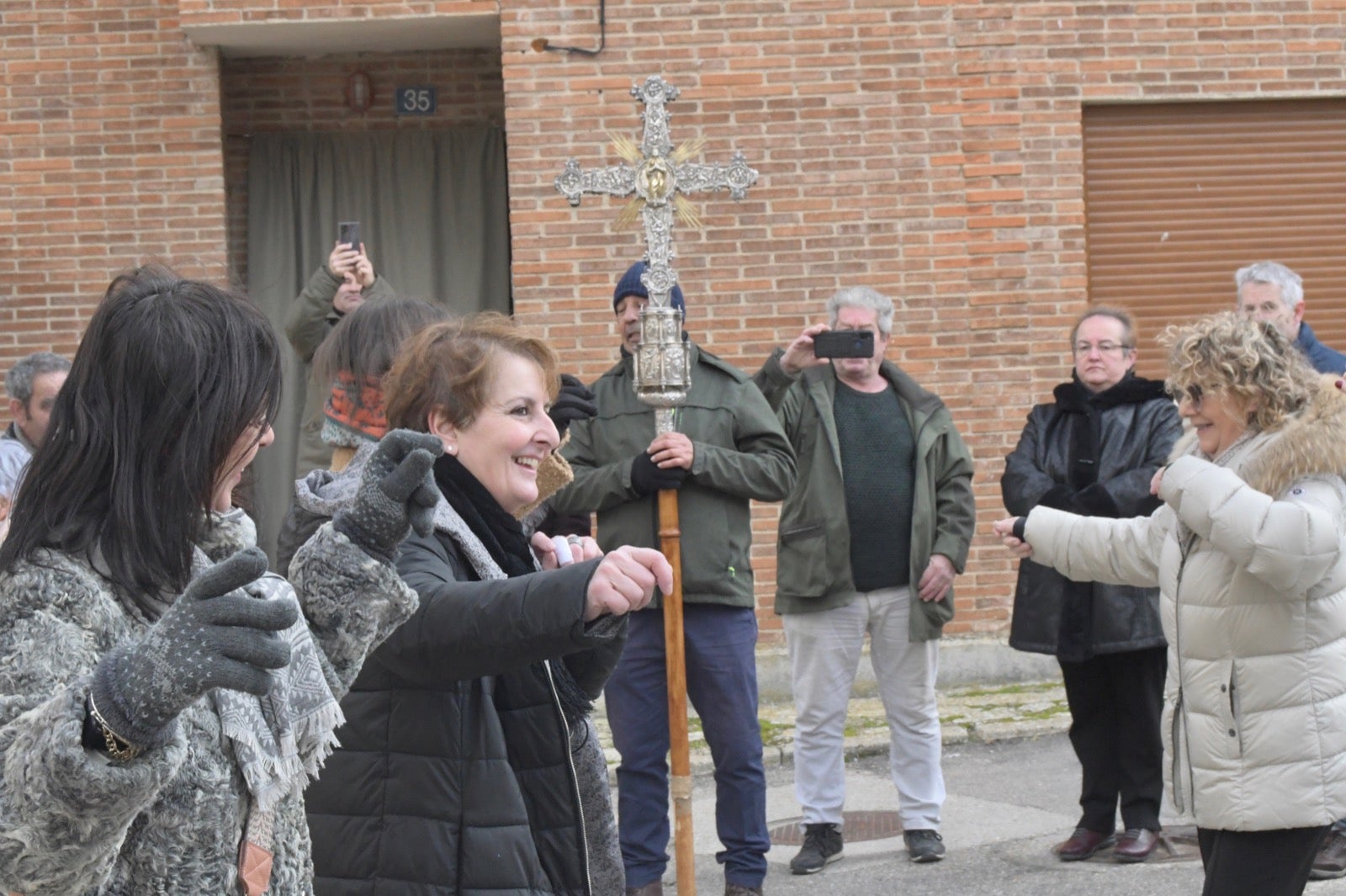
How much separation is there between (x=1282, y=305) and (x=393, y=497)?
18.4 ft

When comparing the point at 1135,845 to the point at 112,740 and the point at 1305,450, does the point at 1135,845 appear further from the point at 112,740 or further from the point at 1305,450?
the point at 112,740

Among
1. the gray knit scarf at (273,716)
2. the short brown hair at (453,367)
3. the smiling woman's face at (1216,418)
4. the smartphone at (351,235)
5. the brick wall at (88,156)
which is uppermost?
the brick wall at (88,156)

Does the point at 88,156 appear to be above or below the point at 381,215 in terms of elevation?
above

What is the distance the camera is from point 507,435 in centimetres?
322

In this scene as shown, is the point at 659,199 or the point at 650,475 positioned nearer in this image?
the point at 659,199

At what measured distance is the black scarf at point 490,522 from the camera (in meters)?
3.20

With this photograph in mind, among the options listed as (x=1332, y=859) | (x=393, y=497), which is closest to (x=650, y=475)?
(x=1332, y=859)

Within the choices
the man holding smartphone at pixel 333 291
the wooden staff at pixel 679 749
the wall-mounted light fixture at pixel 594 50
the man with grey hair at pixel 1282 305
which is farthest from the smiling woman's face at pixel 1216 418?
the wall-mounted light fixture at pixel 594 50

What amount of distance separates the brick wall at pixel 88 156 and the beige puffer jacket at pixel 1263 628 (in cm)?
683

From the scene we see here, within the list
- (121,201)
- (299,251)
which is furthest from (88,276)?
(299,251)

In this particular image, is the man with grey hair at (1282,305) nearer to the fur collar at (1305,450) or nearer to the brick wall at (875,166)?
the brick wall at (875,166)

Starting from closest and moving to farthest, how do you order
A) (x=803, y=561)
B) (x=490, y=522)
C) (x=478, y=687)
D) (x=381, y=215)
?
(x=478, y=687)
(x=490, y=522)
(x=803, y=561)
(x=381, y=215)

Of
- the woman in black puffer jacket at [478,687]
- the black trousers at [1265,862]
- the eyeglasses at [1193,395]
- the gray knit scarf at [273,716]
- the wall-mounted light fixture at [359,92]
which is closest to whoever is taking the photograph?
the gray knit scarf at [273,716]

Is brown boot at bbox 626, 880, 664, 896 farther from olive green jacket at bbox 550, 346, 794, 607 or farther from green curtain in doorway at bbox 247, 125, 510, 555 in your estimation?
green curtain in doorway at bbox 247, 125, 510, 555
